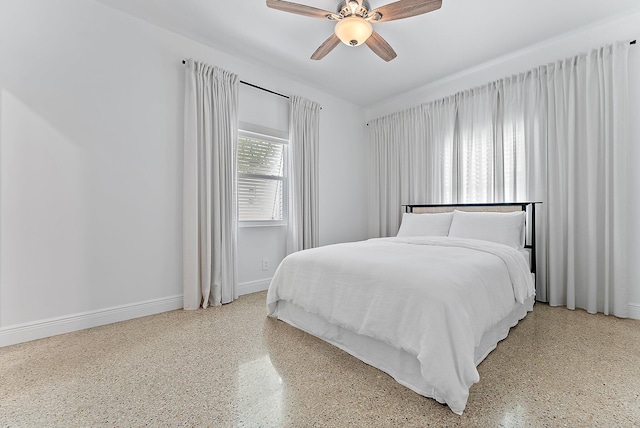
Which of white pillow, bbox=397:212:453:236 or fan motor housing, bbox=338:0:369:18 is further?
white pillow, bbox=397:212:453:236

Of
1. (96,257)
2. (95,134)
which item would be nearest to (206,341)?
(96,257)

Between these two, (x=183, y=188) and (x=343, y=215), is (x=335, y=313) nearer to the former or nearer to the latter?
(x=183, y=188)

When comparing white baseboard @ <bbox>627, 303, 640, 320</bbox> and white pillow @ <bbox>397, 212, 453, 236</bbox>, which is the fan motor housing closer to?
white pillow @ <bbox>397, 212, 453, 236</bbox>

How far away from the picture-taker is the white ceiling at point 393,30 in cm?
241

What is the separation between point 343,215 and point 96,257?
3033 millimetres

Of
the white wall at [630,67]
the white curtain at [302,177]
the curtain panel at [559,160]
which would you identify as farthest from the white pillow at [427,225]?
the white wall at [630,67]

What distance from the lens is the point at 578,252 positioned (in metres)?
2.77

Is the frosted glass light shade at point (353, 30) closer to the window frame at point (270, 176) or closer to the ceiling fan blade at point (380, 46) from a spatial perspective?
the ceiling fan blade at point (380, 46)

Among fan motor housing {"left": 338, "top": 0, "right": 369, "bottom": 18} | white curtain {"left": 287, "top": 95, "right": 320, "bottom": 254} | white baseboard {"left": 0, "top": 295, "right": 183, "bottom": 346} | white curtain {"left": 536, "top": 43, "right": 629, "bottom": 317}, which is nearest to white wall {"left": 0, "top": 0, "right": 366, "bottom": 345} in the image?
white baseboard {"left": 0, "top": 295, "right": 183, "bottom": 346}

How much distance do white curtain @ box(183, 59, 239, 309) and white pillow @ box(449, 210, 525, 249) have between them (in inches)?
95.1

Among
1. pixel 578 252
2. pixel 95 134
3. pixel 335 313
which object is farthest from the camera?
pixel 578 252

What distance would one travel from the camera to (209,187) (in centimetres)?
285

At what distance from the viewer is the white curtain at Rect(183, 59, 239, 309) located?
277 cm

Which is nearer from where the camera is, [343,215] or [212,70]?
[212,70]
